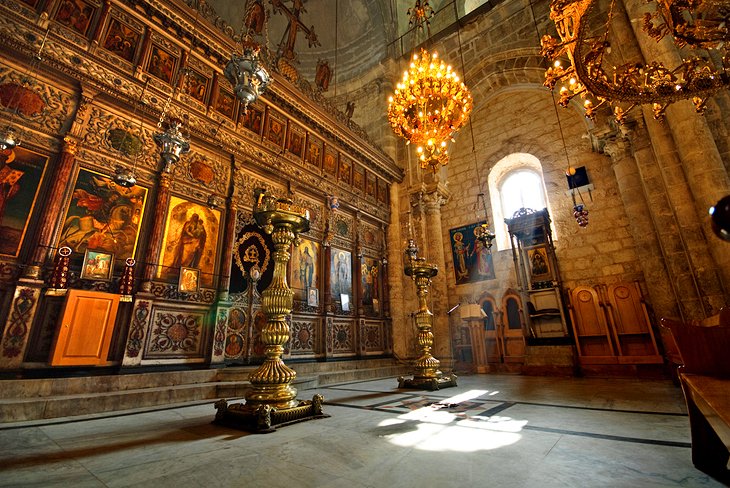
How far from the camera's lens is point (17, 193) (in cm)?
416

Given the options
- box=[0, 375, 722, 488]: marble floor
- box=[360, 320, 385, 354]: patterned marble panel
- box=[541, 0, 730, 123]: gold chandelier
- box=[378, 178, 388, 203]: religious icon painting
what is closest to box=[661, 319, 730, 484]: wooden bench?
box=[0, 375, 722, 488]: marble floor

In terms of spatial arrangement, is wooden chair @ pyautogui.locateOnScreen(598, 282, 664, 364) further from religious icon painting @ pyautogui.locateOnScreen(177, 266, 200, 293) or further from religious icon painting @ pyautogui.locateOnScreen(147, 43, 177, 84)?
religious icon painting @ pyautogui.locateOnScreen(147, 43, 177, 84)

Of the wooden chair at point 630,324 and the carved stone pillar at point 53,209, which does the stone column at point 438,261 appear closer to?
the wooden chair at point 630,324

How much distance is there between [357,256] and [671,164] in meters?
7.44

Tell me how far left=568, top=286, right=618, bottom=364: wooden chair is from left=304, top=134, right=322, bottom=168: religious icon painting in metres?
7.99

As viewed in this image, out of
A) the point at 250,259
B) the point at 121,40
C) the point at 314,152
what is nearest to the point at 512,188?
the point at 314,152

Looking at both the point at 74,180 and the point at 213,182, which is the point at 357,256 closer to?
the point at 213,182

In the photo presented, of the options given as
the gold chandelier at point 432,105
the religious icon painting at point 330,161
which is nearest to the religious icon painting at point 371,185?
the religious icon painting at point 330,161

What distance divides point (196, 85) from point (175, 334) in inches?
199

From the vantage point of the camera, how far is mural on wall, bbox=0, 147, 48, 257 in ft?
13.1

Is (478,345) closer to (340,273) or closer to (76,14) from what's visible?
(340,273)

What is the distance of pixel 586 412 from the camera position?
312 centimetres

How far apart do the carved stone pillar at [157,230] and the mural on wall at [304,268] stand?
2794mm

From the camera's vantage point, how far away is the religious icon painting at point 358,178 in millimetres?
10171
